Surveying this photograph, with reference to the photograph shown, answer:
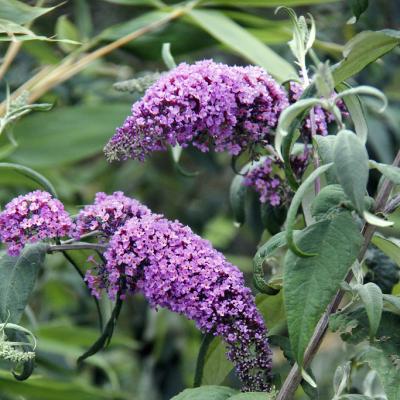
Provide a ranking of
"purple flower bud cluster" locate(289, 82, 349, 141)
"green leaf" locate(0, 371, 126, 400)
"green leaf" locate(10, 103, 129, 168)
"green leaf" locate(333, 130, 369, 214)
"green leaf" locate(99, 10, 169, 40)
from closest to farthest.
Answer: "green leaf" locate(333, 130, 369, 214), "purple flower bud cluster" locate(289, 82, 349, 141), "green leaf" locate(0, 371, 126, 400), "green leaf" locate(99, 10, 169, 40), "green leaf" locate(10, 103, 129, 168)

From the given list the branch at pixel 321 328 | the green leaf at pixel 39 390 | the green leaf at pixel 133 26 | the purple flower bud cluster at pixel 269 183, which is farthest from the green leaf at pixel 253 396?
the green leaf at pixel 133 26

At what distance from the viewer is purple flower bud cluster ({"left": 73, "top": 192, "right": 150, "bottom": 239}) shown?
0.98 meters

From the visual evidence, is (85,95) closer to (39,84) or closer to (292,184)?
(39,84)

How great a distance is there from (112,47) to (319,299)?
A: 0.82m

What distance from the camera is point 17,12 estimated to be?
3.84 ft

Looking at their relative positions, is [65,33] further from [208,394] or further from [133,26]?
[208,394]

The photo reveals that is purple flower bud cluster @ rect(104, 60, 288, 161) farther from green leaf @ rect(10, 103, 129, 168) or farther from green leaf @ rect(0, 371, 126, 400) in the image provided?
green leaf @ rect(10, 103, 129, 168)

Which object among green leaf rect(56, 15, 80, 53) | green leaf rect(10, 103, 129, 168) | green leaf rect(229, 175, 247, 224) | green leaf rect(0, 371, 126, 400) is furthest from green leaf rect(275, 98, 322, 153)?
green leaf rect(10, 103, 129, 168)

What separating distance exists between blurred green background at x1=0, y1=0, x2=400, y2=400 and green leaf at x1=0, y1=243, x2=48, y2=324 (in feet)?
0.80

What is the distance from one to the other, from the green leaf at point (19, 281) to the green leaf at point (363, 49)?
36cm

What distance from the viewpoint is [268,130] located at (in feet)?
3.32

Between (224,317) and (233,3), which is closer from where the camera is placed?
(224,317)

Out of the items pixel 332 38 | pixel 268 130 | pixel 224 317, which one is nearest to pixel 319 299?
pixel 224 317

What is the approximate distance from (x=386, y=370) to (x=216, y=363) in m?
0.24
